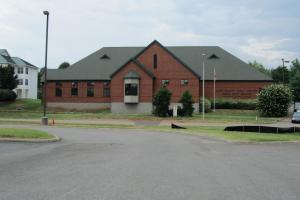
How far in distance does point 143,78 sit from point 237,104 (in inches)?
535

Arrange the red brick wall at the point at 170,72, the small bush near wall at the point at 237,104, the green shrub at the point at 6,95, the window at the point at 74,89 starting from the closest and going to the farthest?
the red brick wall at the point at 170,72
the small bush near wall at the point at 237,104
the window at the point at 74,89
the green shrub at the point at 6,95

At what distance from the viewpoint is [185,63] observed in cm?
6844

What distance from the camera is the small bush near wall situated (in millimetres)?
64375

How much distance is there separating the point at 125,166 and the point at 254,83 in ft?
186

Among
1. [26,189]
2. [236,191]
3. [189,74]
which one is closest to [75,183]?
[26,189]

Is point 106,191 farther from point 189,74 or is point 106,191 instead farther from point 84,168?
point 189,74

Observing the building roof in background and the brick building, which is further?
the building roof in background

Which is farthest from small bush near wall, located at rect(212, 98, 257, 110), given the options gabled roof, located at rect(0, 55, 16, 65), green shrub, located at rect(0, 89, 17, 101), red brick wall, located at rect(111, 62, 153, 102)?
gabled roof, located at rect(0, 55, 16, 65)

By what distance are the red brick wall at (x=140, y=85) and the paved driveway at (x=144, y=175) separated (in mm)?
45827

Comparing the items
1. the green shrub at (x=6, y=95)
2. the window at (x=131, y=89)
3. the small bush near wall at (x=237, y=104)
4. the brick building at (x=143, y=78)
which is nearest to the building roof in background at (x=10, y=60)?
the green shrub at (x=6, y=95)

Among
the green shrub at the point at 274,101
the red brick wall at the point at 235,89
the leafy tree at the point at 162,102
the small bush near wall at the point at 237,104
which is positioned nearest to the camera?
the leafy tree at the point at 162,102

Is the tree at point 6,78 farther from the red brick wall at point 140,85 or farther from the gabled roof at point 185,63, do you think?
the red brick wall at point 140,85

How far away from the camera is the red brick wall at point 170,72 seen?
64125 millimetres

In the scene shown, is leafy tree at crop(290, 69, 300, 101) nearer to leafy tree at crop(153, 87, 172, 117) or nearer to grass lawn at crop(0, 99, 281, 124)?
grass lawn at crop(0, 99, 281, 124)
